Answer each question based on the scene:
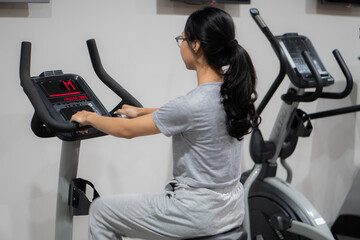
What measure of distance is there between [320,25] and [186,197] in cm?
260

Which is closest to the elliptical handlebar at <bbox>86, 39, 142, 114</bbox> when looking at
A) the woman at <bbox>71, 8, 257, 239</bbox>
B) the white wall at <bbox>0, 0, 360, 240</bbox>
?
the woman at <bbox>71, 8, 257, 239</bbox>

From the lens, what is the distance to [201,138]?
182 centimetres

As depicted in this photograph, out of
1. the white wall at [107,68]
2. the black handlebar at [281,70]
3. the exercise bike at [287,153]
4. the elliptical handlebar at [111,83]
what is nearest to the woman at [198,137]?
the elliptical handlebar at [111,83]

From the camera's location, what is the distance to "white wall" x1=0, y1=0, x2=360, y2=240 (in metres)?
2.64

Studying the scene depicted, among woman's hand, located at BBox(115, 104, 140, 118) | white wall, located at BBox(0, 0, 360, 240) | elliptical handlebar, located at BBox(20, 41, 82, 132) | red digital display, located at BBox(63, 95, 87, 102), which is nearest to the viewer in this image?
elliptical handlebar, located at BBox(20, 41, 82, 132)

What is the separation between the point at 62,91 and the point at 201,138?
2.17ft

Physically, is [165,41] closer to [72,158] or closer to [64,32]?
[64,32]

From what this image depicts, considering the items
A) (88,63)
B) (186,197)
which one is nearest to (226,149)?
(186,197)

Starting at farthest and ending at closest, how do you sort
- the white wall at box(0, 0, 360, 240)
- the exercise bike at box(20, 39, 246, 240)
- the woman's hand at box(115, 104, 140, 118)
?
the white wall at box(0, 0, 360, 240)
the woman's hand at box(115, 104, 140, 118)
the exercise bike at box(20, 39, 246, 240)

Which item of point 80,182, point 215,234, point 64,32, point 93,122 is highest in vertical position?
point 64,32

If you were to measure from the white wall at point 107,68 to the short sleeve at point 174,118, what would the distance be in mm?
1203

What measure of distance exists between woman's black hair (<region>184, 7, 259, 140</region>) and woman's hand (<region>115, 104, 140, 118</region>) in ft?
1.45

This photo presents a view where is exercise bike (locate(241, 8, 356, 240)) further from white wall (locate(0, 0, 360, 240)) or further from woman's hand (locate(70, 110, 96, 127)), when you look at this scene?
woman's hand (locate(70, 110, 96, 127))

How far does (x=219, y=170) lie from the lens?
1.87 metres
